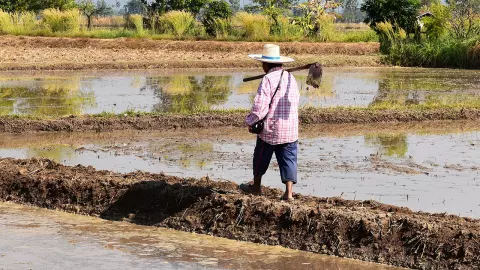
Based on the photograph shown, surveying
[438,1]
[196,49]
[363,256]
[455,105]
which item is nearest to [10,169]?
[363,256]

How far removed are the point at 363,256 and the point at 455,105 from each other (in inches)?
351

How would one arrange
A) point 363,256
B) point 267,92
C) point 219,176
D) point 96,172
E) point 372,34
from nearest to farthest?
point 363,256
point 267,92
point 96,172
point 219,176
point 372,34

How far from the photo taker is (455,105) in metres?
14.9

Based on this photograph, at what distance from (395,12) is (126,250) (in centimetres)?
2556

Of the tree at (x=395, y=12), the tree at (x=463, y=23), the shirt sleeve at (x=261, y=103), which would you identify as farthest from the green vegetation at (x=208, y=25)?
the shirt sleeve at (x=261, y=103)

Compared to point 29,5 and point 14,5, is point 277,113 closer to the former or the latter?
point 14,5

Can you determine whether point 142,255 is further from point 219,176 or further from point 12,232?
point 219,176

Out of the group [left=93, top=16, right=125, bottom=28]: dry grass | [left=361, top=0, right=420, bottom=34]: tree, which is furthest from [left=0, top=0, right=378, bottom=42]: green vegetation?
[left=93, top=16, right=125, bottom=28]: dry grass

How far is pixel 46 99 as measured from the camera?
1659 cm

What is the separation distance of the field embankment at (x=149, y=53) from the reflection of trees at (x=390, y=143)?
12.7 metres

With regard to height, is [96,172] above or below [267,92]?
below

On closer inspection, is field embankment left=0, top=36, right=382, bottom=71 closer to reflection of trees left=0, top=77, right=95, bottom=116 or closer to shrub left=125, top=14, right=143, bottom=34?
shrub left=125, top=14, right=143, bottom=34

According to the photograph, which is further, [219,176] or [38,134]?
[38,134]

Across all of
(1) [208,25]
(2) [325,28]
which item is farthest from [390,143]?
(1) [208,25]
